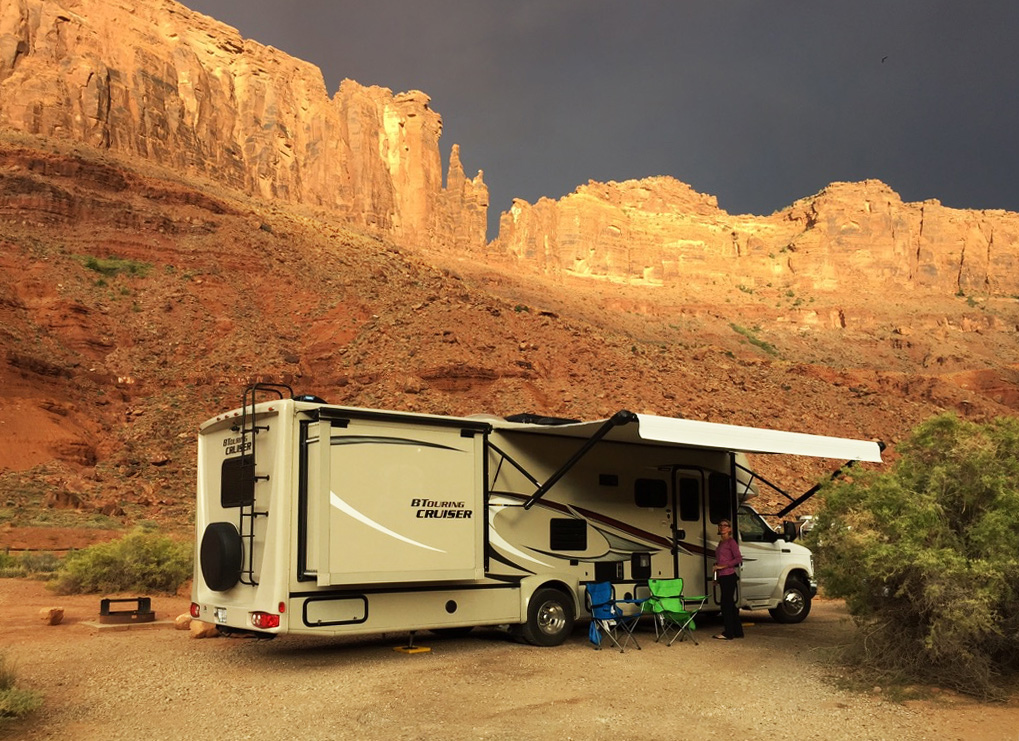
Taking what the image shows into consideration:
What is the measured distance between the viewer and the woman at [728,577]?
1170cm

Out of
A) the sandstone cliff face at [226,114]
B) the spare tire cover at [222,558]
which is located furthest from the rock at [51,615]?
the sandstone cliff face at [226,114]

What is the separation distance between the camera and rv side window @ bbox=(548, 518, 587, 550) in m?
11.0

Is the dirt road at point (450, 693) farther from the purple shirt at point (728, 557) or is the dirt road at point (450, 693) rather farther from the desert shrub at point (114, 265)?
the desert shrub at point (114, 265)

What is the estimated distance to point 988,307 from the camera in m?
96.6

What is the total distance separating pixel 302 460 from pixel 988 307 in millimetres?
103619

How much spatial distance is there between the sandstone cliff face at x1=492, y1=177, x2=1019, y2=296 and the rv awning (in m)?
85.5

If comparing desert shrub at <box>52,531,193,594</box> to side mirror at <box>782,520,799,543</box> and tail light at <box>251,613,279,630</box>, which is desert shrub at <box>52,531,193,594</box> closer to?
tail light at <box>251,613,279,630</box>

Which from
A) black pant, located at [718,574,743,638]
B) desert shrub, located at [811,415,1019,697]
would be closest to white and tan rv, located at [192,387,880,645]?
black pant, located at [718,574,743,638]

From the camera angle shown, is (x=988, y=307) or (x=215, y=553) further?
(x=988, y=307)

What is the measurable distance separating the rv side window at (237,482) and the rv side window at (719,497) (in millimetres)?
6638

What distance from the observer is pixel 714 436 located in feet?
32.6

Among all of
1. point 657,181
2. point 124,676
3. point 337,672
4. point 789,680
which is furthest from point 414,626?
point 657,181

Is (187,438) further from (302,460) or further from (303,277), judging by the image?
(302,460)

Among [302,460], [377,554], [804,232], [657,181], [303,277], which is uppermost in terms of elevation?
[657,181]
